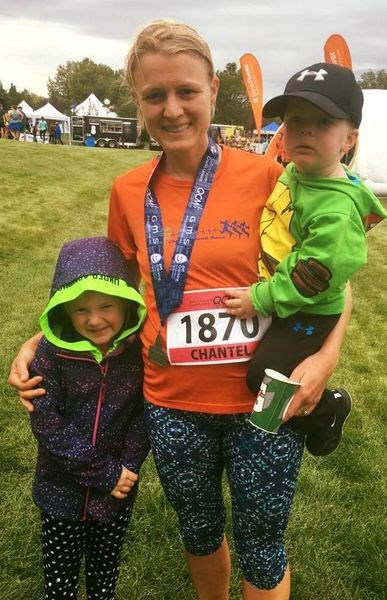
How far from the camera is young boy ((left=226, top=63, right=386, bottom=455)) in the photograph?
57.6 inches

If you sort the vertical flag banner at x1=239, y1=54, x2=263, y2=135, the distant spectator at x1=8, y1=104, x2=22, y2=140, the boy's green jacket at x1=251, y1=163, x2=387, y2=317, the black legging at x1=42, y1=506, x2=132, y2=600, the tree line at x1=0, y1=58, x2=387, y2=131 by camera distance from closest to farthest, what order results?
the boy's green jacket at x1=251, y1=163, x2=387, y2=317 → the black legging at x1=42, y1=506, x2=132, y2=600 → the vertical flag banner at x1=239, y1=54, x2=263, y2=135 → the distant spectator at x1=8, y1=104, x2=22, y2=140 → the tree line at x1=0, y1=58, x2=387, y2=131

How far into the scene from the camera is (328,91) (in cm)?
149

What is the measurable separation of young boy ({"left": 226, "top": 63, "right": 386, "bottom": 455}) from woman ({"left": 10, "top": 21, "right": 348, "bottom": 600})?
0.07m

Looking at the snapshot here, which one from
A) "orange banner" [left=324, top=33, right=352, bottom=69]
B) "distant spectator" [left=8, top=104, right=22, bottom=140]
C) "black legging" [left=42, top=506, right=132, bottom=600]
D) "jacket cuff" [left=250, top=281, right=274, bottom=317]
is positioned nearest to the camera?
"jacket cuff" [left=250, top=281, right=274, bottom=317]

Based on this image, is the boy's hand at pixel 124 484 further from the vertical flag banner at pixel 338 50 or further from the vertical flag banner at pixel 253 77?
the vertical flag banner at pixel 253 77

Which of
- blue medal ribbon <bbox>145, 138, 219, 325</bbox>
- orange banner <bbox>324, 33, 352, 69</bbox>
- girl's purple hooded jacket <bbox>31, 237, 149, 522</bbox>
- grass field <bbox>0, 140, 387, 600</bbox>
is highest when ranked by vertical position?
orange banner <bbox>324, 33, 352, 69</bbox>

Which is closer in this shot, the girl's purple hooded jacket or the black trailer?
the girl's purple hooded jacket

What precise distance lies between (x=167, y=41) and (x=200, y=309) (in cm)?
79

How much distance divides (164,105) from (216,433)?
3.40 feet

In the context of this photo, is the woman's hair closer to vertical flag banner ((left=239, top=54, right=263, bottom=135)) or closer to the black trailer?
vertical flag banner ((left=239, top=54, right=263, bottom=135))

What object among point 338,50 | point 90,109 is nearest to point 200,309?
point 338,50

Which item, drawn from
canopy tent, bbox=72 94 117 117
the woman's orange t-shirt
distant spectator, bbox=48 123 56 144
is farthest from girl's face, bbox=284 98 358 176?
canopy tent, bbox=72 94 117 117

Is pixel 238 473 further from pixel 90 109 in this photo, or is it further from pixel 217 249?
pixel 90 109

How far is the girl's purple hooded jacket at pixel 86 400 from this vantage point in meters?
1.77
